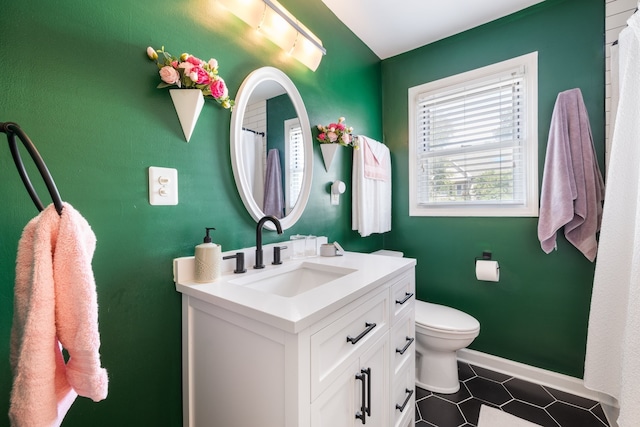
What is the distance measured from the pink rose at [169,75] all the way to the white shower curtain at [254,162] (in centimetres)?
35

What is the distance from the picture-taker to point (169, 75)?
96 cm

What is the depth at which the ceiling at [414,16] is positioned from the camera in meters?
1.79

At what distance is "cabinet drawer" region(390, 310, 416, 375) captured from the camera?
4.03 feet

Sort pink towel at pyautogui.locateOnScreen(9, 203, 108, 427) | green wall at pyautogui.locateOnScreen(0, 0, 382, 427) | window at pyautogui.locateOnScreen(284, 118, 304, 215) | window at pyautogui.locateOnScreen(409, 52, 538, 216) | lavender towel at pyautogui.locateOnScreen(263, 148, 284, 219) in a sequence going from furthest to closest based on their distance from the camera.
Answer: window at pyautogui.locateOnScreen(409, 52, 538, 216), window at pyautogui.locateOnScreen(284, 118, 304, 215), lavender towel at pyautogui.locateOnScreen(263, 148, 284, 219), green wall at pyautogui.locateOnScreen(0, 0, 382, 427), pink towel at pyautogui.locateOnScreen(9, 203, 108, 427)

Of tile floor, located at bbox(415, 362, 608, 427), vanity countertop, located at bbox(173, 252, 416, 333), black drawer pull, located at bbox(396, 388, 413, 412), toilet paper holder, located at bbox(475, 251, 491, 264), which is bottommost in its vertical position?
tile floor, located at bbox(415, 362, 608, 427)

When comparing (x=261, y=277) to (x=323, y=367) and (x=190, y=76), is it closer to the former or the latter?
(x=323, y=367)

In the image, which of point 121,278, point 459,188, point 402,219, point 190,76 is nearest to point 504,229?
point 459,188

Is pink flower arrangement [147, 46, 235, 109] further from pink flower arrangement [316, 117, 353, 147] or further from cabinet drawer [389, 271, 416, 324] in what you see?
cabinet drawer [389, 271, 416, 324]

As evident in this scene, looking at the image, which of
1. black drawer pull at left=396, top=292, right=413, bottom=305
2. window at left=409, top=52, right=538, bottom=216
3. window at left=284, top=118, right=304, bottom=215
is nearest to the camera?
black drawer pull at left=396, top=292, right=413, bottom=305

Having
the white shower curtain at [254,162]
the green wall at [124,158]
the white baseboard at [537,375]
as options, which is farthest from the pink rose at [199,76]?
the white baseboard at [537,375]

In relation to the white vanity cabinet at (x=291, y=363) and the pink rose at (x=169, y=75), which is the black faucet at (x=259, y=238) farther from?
the pink rose at (x=169, y=75)

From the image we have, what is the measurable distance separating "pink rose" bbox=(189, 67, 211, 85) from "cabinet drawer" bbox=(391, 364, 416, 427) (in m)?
1.46

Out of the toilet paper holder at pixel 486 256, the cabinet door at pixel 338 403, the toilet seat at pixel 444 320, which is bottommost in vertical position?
the toilet seat at pixel 444 320

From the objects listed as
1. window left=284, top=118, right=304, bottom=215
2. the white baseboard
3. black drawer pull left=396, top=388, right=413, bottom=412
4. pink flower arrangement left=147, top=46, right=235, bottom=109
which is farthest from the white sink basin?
the white baseboard
